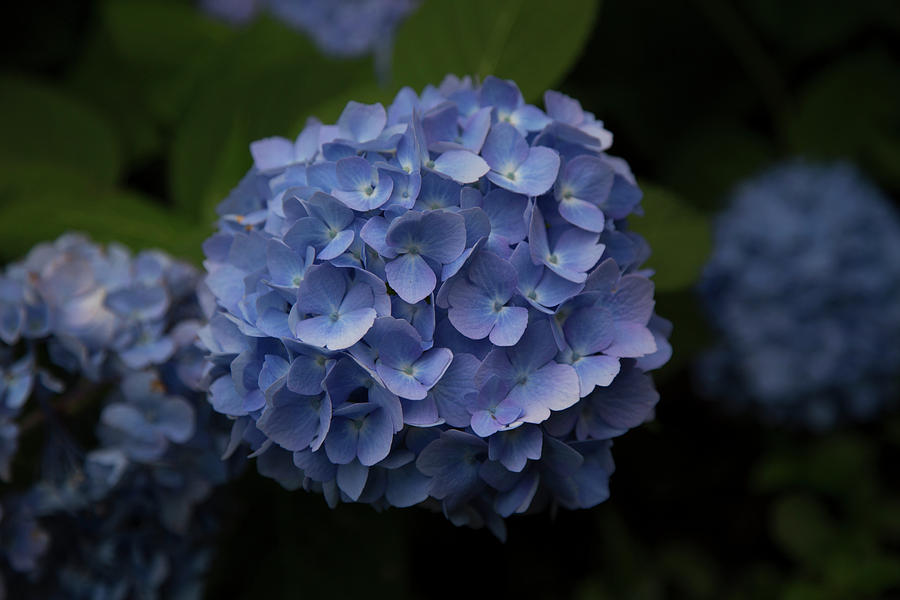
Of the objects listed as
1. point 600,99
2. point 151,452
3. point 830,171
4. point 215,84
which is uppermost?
point 830,171

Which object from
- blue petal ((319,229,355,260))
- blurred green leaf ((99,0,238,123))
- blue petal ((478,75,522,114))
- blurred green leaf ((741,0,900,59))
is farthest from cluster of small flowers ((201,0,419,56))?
blue petal ((319,229,355,260))

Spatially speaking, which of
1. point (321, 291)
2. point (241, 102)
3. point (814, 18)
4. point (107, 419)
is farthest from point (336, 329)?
point (814, 18)

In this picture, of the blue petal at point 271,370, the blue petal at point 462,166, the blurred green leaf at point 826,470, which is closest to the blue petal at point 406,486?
the blue petal at point 271,370

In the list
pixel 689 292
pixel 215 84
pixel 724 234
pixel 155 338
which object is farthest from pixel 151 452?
pixel 724 234

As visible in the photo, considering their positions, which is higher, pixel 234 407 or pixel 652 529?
pixel 234 407

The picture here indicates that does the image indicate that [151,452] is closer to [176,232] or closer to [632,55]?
[176,232]

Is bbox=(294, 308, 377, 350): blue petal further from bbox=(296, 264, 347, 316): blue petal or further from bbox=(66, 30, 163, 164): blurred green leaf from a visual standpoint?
bbox=(66, 30, 163, 164): blurred green leaf

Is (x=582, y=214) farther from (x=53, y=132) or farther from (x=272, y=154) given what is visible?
(x=53, y=132)
